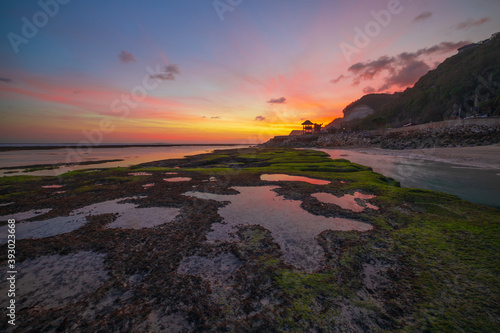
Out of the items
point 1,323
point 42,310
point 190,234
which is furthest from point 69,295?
point 190,234

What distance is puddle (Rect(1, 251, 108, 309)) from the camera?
405 cm

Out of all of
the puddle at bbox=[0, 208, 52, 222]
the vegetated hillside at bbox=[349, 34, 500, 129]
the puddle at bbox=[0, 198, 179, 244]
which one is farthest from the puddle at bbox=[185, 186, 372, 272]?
the vegetated hillside at bbox=[349, 34, 500, 129]

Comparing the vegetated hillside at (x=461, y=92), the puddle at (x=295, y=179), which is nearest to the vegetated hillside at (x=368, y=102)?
the vegetated hillside at (x=461, y=92)

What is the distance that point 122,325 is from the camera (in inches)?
133

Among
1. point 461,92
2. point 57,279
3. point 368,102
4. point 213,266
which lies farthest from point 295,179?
point 368,102

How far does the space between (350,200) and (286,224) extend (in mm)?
4918

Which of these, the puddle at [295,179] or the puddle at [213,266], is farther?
the puddle at [295,179]

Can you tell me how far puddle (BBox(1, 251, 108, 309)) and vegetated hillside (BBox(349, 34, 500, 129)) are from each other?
2876 inches

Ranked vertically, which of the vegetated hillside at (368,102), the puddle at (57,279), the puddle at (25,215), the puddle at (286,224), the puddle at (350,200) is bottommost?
the puddle at (286,224)

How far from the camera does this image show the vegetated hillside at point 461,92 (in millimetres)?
55697

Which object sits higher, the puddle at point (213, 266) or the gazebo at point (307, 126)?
the gazebo at point (307, 126)

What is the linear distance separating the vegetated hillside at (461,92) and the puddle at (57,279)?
7305 centimetres

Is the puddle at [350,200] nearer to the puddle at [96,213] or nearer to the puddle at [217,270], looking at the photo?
the puddle at [217,270]

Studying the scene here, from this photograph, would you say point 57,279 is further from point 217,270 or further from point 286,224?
point 286,224
